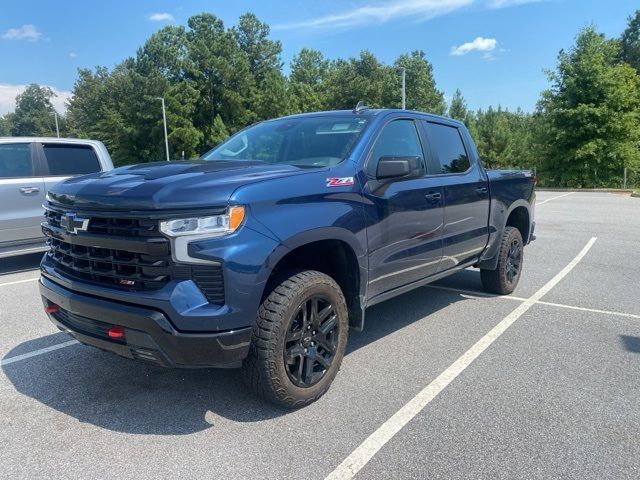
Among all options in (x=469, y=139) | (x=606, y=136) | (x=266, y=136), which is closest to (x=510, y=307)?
(x=469, y=139)

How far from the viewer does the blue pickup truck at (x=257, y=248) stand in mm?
2742

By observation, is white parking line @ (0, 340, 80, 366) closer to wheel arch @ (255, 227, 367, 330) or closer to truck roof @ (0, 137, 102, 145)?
wheel arch @ (255, 227, 367, 330)

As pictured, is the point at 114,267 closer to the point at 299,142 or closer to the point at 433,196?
the point at 299,142

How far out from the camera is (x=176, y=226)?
108 inches

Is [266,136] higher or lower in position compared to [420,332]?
higher

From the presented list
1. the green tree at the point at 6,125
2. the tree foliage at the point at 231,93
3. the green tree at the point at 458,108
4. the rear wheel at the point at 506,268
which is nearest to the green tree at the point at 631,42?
the tree foliage at the point at 231,93

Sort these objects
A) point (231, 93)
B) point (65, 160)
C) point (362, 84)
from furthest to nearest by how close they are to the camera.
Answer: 1. point (231, 93)
2. point (362, 84)
3. point (65, 160)

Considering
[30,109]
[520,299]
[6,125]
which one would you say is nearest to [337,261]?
[520,299]

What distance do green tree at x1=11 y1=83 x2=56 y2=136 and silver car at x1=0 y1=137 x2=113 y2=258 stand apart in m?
125

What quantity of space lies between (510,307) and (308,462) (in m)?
3.61

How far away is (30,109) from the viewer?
128m

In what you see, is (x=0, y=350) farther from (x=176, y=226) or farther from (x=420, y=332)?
(x=420, y=332)

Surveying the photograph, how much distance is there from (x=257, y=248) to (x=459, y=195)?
101 inches

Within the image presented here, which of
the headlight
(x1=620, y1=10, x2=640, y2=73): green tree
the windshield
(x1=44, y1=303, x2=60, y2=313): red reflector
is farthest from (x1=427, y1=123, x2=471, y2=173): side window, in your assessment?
(x1=620, y1=10, x2=640, y2=73): green tree
